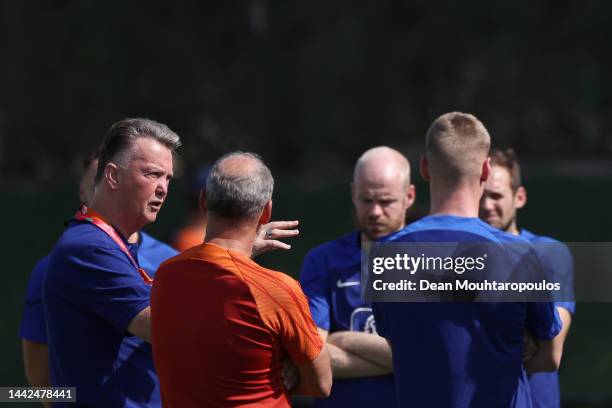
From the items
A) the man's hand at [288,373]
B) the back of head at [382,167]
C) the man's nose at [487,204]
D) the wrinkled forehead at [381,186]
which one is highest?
the back of head at [382,167]

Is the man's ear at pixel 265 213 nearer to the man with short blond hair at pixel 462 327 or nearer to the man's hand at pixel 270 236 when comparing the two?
the man's hand at pixel 270 236

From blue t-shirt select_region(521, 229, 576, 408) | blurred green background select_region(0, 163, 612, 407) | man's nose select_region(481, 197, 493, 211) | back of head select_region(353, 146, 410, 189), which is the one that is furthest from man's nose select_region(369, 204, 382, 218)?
blurred green background select_region(0, 163, 612, 407)

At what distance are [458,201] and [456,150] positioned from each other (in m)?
0.18

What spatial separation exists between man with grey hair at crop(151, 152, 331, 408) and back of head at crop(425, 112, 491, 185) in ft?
2.37

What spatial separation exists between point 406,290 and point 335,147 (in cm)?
1133

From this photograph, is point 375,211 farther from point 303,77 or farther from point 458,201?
point 303,77

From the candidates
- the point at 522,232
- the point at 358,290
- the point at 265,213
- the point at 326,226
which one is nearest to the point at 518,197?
the point at 522,232

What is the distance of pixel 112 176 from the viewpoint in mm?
3195

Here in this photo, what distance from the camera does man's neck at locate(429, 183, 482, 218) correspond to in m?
3.26

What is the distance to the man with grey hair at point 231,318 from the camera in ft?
9.10

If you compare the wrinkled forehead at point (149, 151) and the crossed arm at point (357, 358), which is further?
the crossed arm at point (357, 358)

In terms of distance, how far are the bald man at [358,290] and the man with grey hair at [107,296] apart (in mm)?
1003

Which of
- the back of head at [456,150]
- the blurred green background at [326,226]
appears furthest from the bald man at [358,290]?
the blurred green background at [326,226]

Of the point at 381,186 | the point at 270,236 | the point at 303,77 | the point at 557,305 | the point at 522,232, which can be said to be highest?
the point at 303,77
